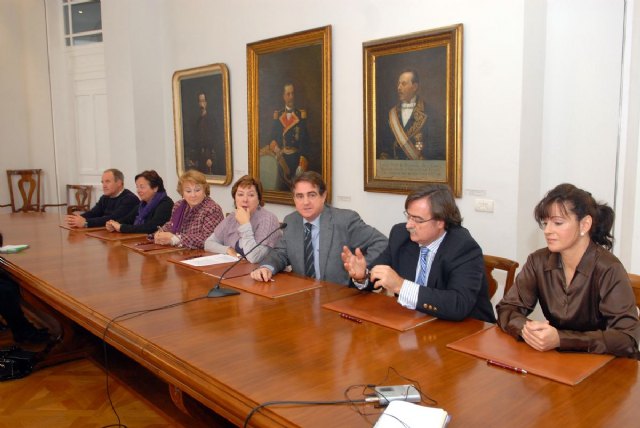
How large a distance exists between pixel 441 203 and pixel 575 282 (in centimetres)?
58

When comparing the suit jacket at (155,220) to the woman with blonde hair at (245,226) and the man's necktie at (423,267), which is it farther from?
the man's necktie at (423,267)

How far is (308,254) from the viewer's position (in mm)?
3025

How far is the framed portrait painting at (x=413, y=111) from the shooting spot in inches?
154

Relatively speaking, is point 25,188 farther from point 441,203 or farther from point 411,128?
point 441,203

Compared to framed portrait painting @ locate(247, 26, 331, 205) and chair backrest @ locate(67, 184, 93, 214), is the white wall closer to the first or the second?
chair backrest @ locate(67, 184, 93, 214)

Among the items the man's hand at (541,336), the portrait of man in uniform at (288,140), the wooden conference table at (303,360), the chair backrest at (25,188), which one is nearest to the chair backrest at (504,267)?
the wooden conference table at (303,360)

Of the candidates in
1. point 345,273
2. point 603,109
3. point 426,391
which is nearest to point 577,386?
point 426,391

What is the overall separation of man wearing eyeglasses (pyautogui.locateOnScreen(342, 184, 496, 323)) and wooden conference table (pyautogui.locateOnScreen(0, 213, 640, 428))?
0.31ft

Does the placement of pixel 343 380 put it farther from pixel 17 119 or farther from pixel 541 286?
pixel 17 119

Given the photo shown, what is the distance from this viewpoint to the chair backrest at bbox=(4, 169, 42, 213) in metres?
8.10

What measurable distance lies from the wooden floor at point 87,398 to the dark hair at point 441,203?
1321 mm

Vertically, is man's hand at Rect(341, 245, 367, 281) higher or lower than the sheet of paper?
higher

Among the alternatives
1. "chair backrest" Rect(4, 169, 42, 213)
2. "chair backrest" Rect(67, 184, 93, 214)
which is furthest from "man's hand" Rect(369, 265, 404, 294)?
"chair backrest" Rect(4, 169, 42, 213)

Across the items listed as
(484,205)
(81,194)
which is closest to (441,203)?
(484,205)
